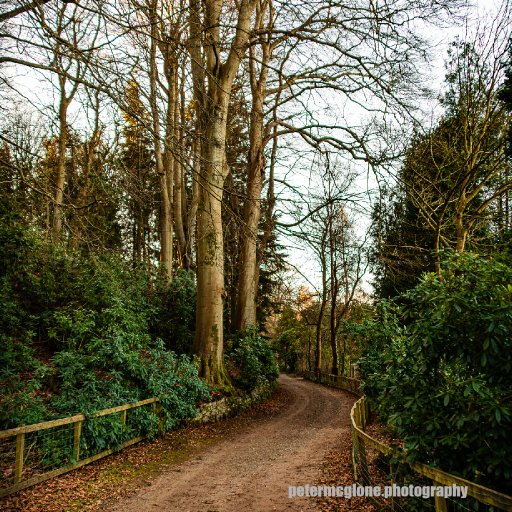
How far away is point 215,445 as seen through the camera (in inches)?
360

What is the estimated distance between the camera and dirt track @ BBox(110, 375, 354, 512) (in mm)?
5691

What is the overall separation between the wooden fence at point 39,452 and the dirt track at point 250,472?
1.35 m

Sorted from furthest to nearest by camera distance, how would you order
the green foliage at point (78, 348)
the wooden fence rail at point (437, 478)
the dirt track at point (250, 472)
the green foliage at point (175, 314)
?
the green foliage at point (175, 314)
the green foliage at point (78, 348)
the dirt track at point (250, 472)
the wooden fence rail at point (437, 478)

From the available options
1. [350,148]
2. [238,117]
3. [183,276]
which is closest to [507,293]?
[350,148]

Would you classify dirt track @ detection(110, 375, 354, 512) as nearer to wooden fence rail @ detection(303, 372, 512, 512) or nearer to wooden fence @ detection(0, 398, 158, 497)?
wooden fence rail @ detection(303, 372, 512, 512)

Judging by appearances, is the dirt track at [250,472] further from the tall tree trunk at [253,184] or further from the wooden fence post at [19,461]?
the tall tree trunk at [253,184]

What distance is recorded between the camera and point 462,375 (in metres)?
4.29

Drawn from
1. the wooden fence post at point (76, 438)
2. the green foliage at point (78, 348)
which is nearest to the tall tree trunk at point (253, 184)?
the green foliage at point (78, 348)

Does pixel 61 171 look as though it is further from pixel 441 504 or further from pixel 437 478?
pixel 441 504

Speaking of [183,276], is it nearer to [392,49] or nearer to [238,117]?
[238,117]

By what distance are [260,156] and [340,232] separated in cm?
912

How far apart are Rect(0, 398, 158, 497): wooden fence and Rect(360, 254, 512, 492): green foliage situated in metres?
4.89

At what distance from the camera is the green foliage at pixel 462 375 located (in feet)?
11.7

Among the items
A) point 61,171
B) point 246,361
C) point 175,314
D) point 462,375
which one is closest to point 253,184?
point 175,314
